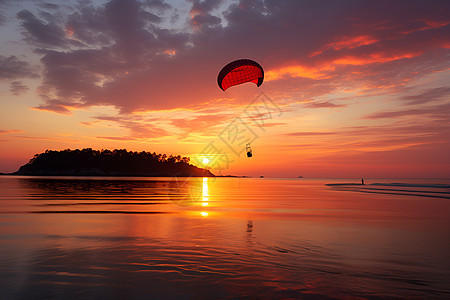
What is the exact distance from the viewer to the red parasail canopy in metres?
22.8

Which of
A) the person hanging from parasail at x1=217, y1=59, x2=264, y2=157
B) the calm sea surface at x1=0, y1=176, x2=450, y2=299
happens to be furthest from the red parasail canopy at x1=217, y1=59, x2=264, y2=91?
the calm sea surface at x1=0, y1=176, x2=450, y2=299

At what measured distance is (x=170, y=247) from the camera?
8.94 metres

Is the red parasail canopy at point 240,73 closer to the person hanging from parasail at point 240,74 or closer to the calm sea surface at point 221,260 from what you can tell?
the person hanging from parasail at point 240,74

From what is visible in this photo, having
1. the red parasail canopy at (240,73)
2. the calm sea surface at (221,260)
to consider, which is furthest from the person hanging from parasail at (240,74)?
the calm sea surface at (221,260)

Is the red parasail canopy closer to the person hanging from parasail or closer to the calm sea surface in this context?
the person hanging from parasail

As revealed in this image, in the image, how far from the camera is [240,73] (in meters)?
24.6

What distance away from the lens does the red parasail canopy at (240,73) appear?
74.9 feet

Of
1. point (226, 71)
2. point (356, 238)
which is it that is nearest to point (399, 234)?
point (356, 238)

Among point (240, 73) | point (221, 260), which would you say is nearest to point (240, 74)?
point (240, 73)

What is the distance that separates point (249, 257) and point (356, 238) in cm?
506

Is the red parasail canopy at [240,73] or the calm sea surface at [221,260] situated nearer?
the calm sea surface at [221,260]

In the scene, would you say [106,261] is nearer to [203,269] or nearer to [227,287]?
[203,269]

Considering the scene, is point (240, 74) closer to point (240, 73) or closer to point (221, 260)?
point (240, 73)

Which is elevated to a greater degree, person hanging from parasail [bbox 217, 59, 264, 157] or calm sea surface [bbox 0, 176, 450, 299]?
person hanging from parasail [bbox 217, 59, 264, 157]
